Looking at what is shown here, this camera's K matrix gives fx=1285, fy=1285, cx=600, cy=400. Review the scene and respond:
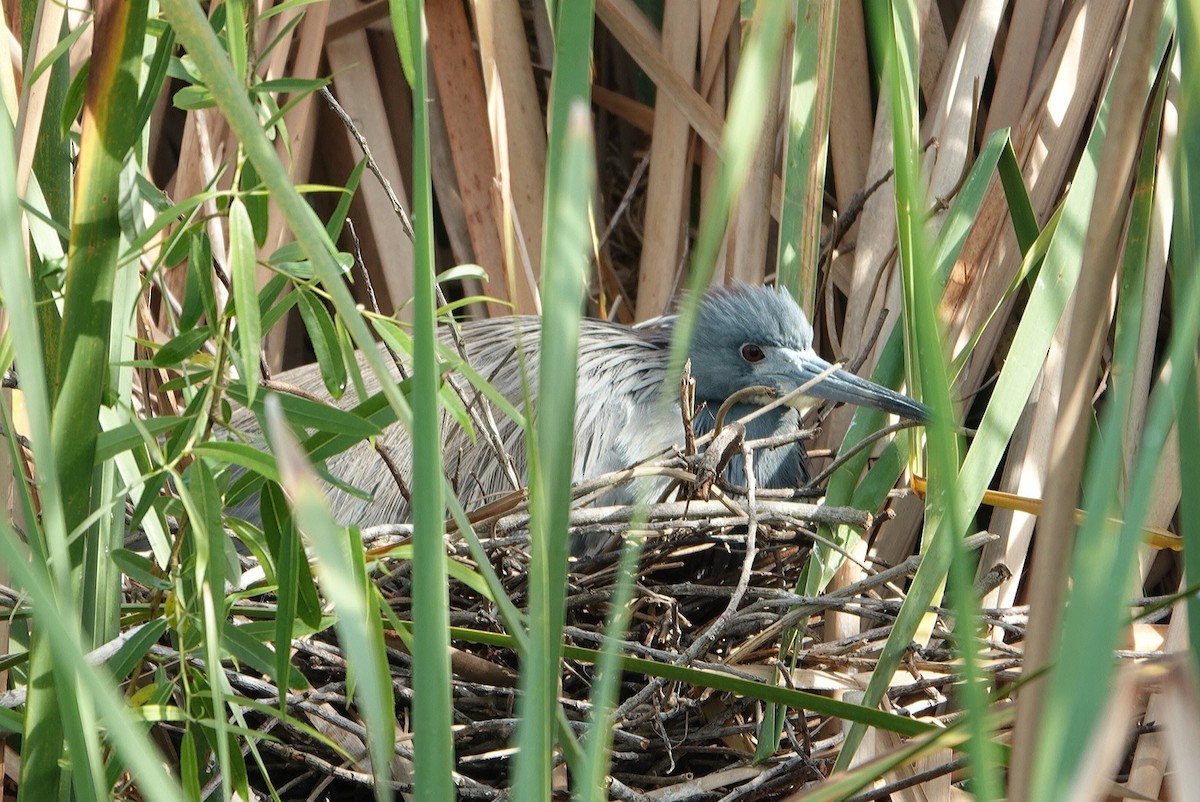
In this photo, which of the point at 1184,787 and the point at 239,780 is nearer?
the point at 1184,787

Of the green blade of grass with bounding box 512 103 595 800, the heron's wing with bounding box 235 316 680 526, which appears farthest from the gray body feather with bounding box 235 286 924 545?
the green blade of grass with bounding box 512 103 595 800

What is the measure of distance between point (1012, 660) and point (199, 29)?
100cm

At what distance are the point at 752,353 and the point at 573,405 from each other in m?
1.29

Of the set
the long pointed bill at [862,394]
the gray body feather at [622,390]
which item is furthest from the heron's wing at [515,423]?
the long pointed bill at [862,394]

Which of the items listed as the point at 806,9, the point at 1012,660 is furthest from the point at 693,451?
the point at 806,9

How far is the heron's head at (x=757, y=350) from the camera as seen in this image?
5.38ft

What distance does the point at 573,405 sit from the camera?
0.60 m

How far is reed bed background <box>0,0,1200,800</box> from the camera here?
1.92 ft

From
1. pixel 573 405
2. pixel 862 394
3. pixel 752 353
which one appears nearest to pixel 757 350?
pixel 752 353

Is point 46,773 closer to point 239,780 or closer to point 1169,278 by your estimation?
point 239,780

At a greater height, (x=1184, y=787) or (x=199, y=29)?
(x=199, y=29)

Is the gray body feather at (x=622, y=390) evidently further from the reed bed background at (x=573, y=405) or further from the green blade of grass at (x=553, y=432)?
the green blade of grass at (x=553, y=432)

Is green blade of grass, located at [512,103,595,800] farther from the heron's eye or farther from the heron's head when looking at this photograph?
the heron's eye

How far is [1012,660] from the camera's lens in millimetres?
1284
